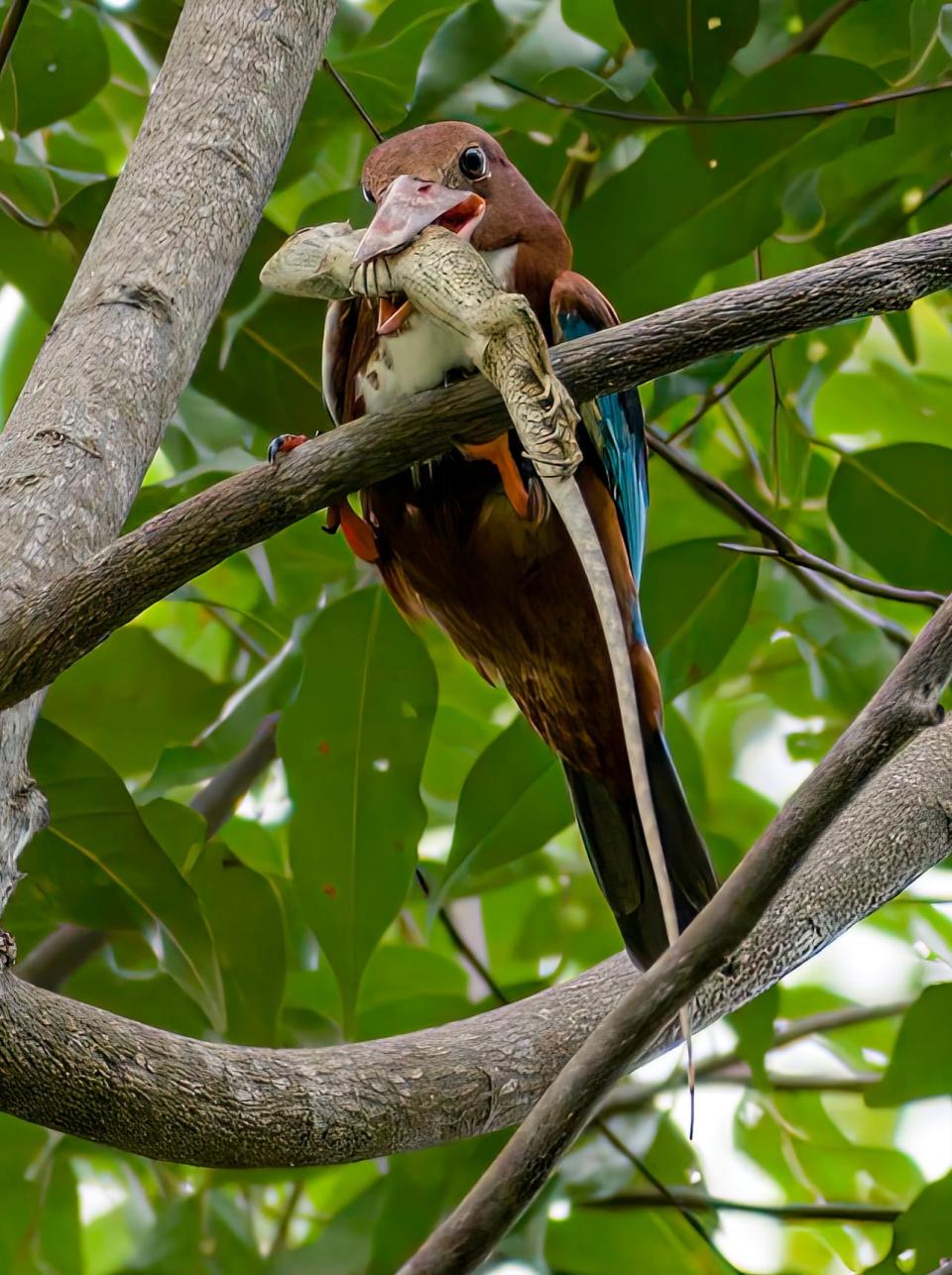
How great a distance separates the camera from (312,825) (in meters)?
1.56

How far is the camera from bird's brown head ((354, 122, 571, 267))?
117cm

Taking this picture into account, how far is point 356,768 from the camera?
5.19 ft

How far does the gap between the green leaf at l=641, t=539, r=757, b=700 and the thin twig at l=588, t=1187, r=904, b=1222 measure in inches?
23.8

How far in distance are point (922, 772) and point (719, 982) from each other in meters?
0.31

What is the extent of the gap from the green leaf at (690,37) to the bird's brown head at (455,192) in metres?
0.30

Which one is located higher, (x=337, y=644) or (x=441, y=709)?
(x=441, y=709)

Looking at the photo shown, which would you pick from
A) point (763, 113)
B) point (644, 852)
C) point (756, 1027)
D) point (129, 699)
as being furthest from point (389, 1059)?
point (763, 113)

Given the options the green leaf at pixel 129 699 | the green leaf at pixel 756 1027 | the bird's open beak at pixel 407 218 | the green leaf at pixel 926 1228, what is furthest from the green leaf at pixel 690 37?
the green leaf at pixel 926 1228

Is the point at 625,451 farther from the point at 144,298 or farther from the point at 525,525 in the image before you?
the point at 144,298

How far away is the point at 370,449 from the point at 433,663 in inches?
36.1

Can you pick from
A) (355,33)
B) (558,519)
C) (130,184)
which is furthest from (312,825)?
(355,33)

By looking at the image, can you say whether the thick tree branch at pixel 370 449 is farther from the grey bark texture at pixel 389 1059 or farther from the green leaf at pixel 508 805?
the green leaf at pixel 508 805

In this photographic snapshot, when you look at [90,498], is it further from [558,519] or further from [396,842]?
[396,842]

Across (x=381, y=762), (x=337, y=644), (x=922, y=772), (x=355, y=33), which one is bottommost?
(x=922, y=772)
